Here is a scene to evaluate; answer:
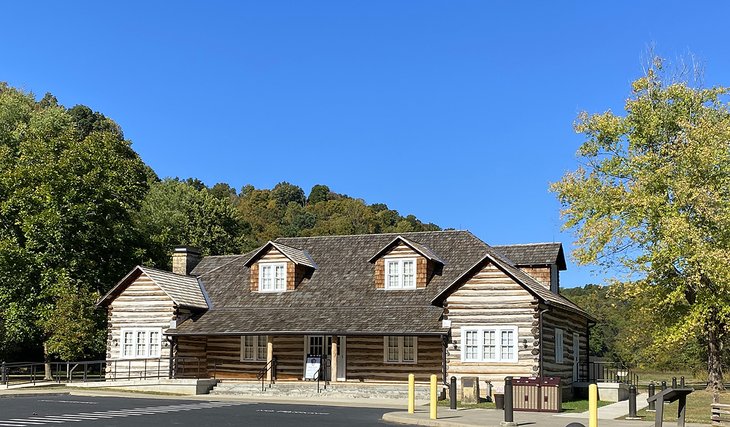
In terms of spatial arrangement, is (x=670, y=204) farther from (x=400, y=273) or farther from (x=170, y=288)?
(x=170, y=288)

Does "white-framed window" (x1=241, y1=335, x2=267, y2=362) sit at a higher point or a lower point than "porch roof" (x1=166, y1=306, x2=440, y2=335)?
lower

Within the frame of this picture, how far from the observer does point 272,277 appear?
39188mm

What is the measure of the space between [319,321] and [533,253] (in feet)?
33.3

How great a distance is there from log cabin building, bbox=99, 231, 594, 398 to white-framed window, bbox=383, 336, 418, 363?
0.06 meters

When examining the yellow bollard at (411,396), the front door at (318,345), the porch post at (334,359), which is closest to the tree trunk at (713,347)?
the porch post at (334,359)

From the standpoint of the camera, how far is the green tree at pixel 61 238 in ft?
135

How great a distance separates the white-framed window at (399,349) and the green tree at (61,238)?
15061 mm

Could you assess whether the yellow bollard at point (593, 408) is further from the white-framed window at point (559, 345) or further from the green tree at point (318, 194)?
the green tree at point (318, 194)

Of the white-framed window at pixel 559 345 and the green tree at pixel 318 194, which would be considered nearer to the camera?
the white-framed window at pixel 559 345

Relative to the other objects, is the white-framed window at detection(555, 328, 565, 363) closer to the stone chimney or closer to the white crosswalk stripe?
the white crosswalk stripe

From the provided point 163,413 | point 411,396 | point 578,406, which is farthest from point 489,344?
point 163,413

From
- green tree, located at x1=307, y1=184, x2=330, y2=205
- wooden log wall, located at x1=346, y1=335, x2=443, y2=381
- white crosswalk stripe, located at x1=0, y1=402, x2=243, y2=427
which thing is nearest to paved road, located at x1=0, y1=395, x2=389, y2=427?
white crosswalk stripe, located at x1=0, y1=402, x2=243, y2=427

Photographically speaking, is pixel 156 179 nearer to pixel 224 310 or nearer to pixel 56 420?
pixel 224 310

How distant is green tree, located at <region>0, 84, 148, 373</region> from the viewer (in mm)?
41188
